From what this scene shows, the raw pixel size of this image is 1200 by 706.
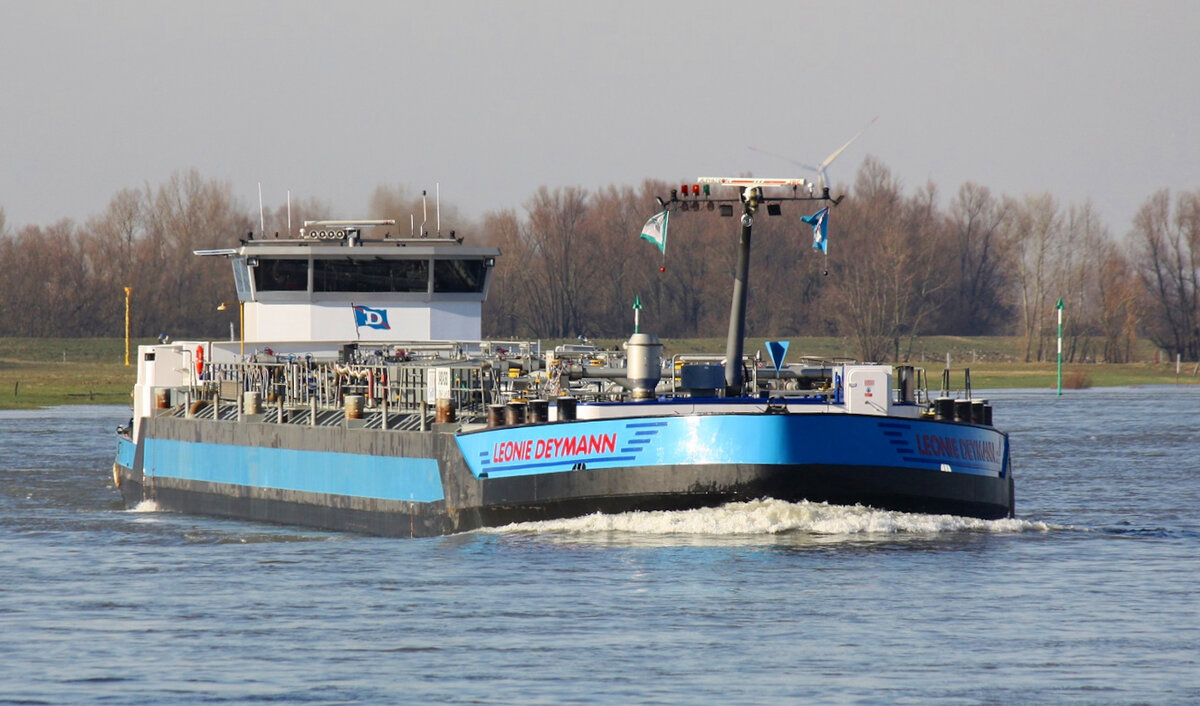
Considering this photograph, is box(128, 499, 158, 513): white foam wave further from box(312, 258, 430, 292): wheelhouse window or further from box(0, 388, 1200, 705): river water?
box(0, 388, 1200, 705): river water

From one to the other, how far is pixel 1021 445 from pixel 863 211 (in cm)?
7162

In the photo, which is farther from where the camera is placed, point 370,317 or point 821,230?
point 370,317

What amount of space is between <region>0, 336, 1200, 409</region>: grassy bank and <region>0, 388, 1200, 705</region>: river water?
6847 centimetres

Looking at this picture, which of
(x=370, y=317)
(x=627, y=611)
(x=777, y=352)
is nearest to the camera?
(x=627, y=611)

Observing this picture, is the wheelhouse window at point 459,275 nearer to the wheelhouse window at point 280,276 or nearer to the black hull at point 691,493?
the wheelhouse window at point 280,276

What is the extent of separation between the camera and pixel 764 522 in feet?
93.0

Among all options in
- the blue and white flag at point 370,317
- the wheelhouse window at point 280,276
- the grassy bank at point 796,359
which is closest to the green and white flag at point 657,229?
the blue and white flag at point 370,317

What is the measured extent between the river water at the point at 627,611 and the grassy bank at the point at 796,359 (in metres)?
68.5

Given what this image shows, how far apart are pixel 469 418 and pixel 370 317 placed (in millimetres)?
10417

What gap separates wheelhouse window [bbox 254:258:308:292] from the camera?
43.4m

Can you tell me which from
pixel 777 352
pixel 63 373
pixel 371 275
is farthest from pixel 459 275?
pixel 63 373

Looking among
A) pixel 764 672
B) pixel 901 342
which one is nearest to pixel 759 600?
pixel 764 672

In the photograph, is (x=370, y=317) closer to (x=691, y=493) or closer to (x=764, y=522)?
(x=691, y=493)

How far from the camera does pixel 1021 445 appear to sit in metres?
60.3
